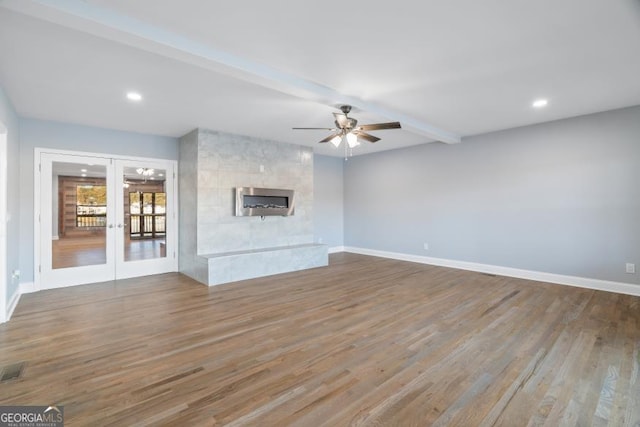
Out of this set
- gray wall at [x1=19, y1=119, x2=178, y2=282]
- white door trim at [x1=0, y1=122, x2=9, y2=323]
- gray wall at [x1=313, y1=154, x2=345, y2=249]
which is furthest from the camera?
gray wall at [x1=313, y1=154, x2=345, y2=249]

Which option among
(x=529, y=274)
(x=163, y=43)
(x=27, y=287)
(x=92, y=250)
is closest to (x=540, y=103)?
(x=529, y=274)

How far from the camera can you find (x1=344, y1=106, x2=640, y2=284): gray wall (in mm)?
4316

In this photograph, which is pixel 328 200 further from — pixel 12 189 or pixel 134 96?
pixel 12 189

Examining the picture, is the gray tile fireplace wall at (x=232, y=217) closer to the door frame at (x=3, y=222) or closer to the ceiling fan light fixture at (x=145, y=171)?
the ceiling fan light fixture at (x=145, y=171)

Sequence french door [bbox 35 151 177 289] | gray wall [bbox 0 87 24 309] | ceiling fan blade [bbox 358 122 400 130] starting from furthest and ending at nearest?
french door [bbox 35 151 177 289], ceiling fan blade [bbox 358 122 400 130], gray wall [bbox 0 87 24 309]

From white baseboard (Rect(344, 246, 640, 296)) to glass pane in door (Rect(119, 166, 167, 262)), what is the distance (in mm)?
5017

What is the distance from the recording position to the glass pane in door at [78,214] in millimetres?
4738

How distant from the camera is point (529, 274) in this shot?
16.9ft

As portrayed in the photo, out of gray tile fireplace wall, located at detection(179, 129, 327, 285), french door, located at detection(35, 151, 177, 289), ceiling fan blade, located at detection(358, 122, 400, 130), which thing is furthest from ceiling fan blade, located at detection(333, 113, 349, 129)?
french door, located at detection(35, 151, 177, 289)

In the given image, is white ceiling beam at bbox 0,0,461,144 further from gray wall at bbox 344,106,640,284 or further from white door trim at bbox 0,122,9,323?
gray wall at bbox 344,106,640,284

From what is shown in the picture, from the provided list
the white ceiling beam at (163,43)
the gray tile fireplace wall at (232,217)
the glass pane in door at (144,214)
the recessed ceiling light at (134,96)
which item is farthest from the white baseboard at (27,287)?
the white ceiling beam at (163,43)

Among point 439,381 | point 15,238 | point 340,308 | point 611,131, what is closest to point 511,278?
point 611,131

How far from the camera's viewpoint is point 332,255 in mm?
7719

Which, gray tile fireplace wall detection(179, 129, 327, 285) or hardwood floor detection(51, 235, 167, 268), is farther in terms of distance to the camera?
gray tile fireplace wall detection(179, 129, 327, 285)
